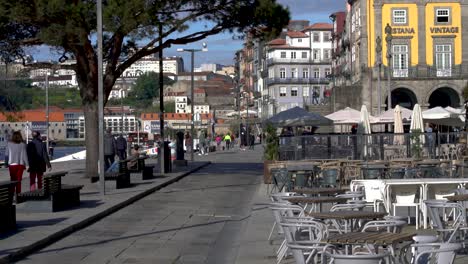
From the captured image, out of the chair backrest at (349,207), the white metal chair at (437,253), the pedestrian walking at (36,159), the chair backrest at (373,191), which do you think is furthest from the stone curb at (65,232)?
the white metal chair at (437,253)

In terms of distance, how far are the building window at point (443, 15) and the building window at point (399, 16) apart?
8.14 ft

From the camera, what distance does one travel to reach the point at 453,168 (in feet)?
86.8

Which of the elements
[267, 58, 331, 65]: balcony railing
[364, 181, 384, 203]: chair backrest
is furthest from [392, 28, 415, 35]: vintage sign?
[267, 58, 331, 65]: balcony railing

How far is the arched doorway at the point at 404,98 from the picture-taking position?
233 feet

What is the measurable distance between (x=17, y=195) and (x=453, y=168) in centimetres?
1189

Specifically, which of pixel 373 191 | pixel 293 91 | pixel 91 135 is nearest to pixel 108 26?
pixel 91 135

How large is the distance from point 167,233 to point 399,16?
5325 cm

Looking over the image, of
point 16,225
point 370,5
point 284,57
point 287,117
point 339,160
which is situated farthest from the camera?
point 284,57

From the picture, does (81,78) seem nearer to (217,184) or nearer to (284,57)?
(217,184)

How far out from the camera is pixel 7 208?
17109 millimetres

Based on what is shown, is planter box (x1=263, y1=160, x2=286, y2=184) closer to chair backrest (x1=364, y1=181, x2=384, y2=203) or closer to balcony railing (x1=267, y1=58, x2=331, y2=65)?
chair backrest (x1=364, y1=181, x2=384, y2=203)

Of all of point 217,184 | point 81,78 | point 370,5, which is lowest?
point 217,184

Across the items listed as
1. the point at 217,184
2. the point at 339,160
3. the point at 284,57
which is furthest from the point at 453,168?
the point at 284,57

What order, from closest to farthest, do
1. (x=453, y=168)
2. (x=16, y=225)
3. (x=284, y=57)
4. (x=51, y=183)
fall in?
(x=16, y=225) → (x=51, y=183) → (x=453, y=168) → (x=284, y=57)
